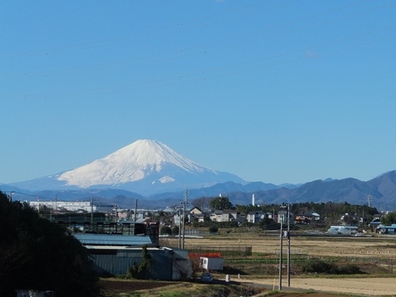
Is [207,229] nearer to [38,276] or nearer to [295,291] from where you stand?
[295,291]

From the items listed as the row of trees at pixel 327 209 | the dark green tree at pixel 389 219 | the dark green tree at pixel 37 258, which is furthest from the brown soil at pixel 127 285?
the row of trees at pixel 327 209

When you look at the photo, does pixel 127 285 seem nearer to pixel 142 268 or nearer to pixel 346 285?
pixel 142 268

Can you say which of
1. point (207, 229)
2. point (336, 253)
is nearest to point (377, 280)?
point (336, 253)

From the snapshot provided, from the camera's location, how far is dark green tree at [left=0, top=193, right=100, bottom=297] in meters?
21.8

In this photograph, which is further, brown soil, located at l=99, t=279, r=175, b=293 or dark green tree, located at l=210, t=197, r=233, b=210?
dark green tree, located at l=210, t=197, r=233, b=210

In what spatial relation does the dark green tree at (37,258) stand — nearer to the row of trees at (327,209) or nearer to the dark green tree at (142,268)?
the dark green tree at (142,268)

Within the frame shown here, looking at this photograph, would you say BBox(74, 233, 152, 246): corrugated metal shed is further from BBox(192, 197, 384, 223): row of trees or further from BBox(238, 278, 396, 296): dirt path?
BBox(192, 197, 384, 223): row of trees

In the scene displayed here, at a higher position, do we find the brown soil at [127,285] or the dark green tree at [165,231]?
the dark green tree at [165,231]

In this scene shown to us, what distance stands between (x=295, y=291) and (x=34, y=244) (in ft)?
54.8

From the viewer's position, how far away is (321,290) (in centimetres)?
3744

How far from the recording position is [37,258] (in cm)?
2291

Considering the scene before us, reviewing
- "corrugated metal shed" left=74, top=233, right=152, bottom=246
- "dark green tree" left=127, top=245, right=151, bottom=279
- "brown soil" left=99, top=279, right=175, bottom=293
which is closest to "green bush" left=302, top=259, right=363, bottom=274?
"corrugated metal shed" left=74, top=233, right=152, bottom=246

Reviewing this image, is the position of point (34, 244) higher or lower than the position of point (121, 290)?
higher

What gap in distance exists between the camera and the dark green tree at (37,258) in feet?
71.6
